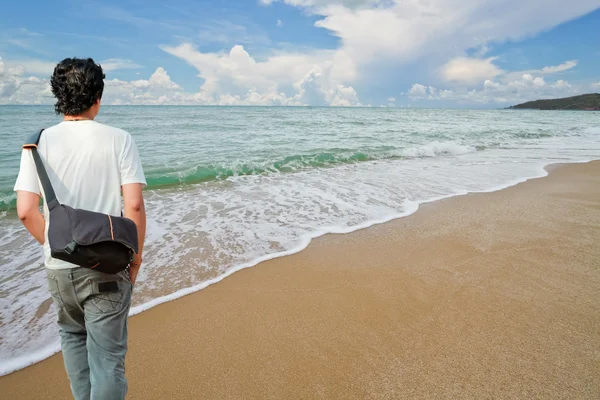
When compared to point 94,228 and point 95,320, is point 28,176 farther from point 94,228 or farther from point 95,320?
point 95,320

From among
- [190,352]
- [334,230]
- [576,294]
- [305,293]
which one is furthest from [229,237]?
[576,294]

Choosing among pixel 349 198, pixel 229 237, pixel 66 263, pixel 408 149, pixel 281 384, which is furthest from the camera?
pixel 408 149

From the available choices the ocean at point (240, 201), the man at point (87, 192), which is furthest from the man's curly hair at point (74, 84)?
the ocean at point (240, 201)

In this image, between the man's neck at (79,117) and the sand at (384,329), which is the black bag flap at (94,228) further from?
the sand at (384,329)

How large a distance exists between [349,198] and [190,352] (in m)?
5.63

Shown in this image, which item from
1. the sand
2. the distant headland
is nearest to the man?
the sand

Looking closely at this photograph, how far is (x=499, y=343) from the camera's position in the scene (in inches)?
116

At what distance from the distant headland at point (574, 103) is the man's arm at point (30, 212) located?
143 m

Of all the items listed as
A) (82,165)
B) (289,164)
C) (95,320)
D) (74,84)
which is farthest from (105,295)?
(289,164)

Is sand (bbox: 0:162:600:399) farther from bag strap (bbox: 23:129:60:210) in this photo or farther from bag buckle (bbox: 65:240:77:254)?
bag strap (bbox: 23:129:60:210)

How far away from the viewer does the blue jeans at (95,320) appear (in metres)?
1.76

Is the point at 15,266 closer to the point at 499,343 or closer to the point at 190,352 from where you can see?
the point at 190,352

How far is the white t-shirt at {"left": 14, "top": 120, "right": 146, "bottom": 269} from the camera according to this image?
5.66 feet

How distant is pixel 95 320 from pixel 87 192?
0.68 metres
